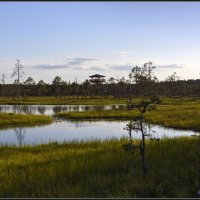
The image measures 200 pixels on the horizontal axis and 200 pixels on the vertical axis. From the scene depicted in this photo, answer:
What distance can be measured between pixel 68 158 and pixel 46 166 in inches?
61.3

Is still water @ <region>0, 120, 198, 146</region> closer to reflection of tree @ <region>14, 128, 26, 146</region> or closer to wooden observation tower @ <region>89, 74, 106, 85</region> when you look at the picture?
reflection of tree @ <region>14, 128, 26, 146</region>

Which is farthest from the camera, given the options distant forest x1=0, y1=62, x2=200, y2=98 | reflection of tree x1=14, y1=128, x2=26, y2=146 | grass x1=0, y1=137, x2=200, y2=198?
distant forest x1=0, y1=62, x2=200, y2=98

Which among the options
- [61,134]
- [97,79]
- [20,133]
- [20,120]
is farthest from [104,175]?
[97,79]

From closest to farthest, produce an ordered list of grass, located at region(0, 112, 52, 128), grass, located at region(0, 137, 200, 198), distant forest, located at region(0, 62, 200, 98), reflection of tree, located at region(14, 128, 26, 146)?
grass, located at region(0, 137, 200, 198)
reflection of tree, located at region(14, 128, 26, 146)
grass, located at region(0, 112, 52, 128)
distant forest, located at region(0, 62, 200, 98)

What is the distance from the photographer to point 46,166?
509 inches

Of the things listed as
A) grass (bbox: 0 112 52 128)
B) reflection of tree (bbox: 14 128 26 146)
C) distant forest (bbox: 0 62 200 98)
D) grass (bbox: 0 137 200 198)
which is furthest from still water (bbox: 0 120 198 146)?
distant forest (bbox: 0 62 200 98)

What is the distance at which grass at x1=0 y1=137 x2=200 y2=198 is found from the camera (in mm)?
9797

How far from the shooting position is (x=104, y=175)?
38.4 feet

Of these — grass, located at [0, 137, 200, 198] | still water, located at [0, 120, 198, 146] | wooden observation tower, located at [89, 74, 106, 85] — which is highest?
wooden observation tower, located at [89, 74, 106, 85]

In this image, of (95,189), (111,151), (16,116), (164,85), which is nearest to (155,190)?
(95,189)

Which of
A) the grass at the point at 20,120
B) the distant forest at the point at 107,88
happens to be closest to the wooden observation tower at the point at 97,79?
the distant forest at the point at 107,88

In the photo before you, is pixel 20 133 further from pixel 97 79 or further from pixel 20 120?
pixel 97 79

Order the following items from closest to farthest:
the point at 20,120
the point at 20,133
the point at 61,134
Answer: the point at 61,134, the point at 20,133, the point at 20,120

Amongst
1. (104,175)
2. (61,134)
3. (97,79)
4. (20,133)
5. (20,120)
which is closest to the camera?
(104,175)
